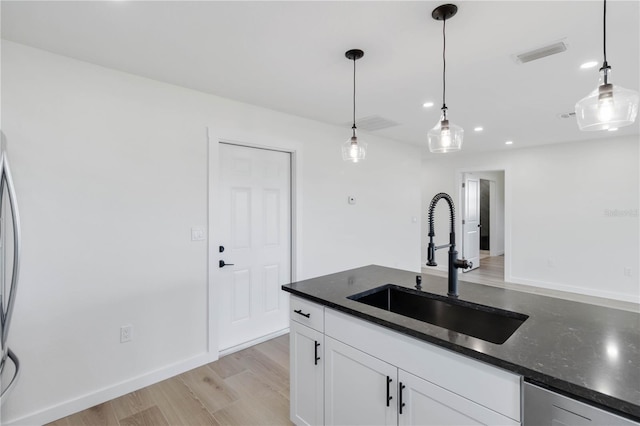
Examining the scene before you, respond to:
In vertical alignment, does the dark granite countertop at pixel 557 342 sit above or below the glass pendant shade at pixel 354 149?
below

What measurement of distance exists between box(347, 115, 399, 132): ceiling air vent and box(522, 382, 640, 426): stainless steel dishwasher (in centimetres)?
308

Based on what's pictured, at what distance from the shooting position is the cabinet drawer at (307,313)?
1.77 meters

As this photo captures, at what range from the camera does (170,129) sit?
104 inches

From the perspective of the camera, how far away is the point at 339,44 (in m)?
2.00

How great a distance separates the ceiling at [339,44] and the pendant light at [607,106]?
70 centimetres

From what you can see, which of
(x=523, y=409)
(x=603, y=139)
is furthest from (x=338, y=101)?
(x=603, y=139)

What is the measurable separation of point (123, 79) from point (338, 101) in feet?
5.91

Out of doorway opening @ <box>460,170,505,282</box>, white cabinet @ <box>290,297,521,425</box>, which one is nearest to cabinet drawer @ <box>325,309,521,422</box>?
white cabinet @ <box>290,297,521,425</box>

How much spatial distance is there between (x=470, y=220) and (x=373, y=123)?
3976 mm

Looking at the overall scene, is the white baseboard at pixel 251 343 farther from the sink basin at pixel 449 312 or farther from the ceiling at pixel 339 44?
the ceiling at pixel 339 44

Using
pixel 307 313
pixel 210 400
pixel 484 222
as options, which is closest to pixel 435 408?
pixel 307 313

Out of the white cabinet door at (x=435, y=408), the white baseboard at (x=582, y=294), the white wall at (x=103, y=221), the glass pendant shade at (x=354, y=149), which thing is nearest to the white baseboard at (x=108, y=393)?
the white wall at (x=103, y=221)

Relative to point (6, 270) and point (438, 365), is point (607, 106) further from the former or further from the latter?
point (6, 270)

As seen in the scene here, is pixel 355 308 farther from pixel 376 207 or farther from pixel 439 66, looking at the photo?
pixel 376 207
